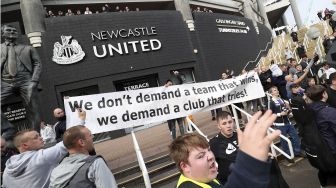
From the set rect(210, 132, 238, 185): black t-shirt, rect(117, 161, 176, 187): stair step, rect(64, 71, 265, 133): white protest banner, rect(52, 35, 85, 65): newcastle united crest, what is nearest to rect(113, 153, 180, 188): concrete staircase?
rect(117, 161, 176, 187): stair step

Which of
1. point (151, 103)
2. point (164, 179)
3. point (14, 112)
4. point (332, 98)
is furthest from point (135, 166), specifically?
point (14, 112)

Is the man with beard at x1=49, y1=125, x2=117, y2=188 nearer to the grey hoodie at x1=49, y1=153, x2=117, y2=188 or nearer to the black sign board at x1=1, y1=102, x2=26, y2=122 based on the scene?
the grey hoodie at x1=49, y1=153, x2=117, y2=188

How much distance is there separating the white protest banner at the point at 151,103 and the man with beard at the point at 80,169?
2.80m

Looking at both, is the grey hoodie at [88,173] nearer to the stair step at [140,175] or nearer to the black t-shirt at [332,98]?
the black t-shirt at [332,98]

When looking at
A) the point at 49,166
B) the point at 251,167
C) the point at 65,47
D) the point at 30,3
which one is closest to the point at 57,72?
the point at 65,47

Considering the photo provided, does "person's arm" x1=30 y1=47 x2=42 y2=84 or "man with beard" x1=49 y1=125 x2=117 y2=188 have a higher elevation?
"person's arm" x1=30 y1=47 x2=42 y2=84

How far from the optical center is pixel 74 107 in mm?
6641

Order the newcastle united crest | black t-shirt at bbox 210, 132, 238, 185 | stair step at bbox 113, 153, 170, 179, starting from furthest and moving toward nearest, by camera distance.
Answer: the newcastle united crest, stair step at bbox 113, 153, 170, 179, black t-shirt at bbox 210, 132, 238, 185

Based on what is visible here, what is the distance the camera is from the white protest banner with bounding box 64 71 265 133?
22.8 ft

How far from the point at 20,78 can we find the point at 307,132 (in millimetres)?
5230

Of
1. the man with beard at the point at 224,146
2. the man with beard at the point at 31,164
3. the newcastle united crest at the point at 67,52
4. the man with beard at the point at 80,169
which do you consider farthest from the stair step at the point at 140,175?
the newcastle united crest at the point at 67,52

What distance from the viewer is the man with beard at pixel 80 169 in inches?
122

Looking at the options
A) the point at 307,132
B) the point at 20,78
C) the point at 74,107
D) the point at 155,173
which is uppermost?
the point at 20,78

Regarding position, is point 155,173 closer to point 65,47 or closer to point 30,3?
point 65,47
